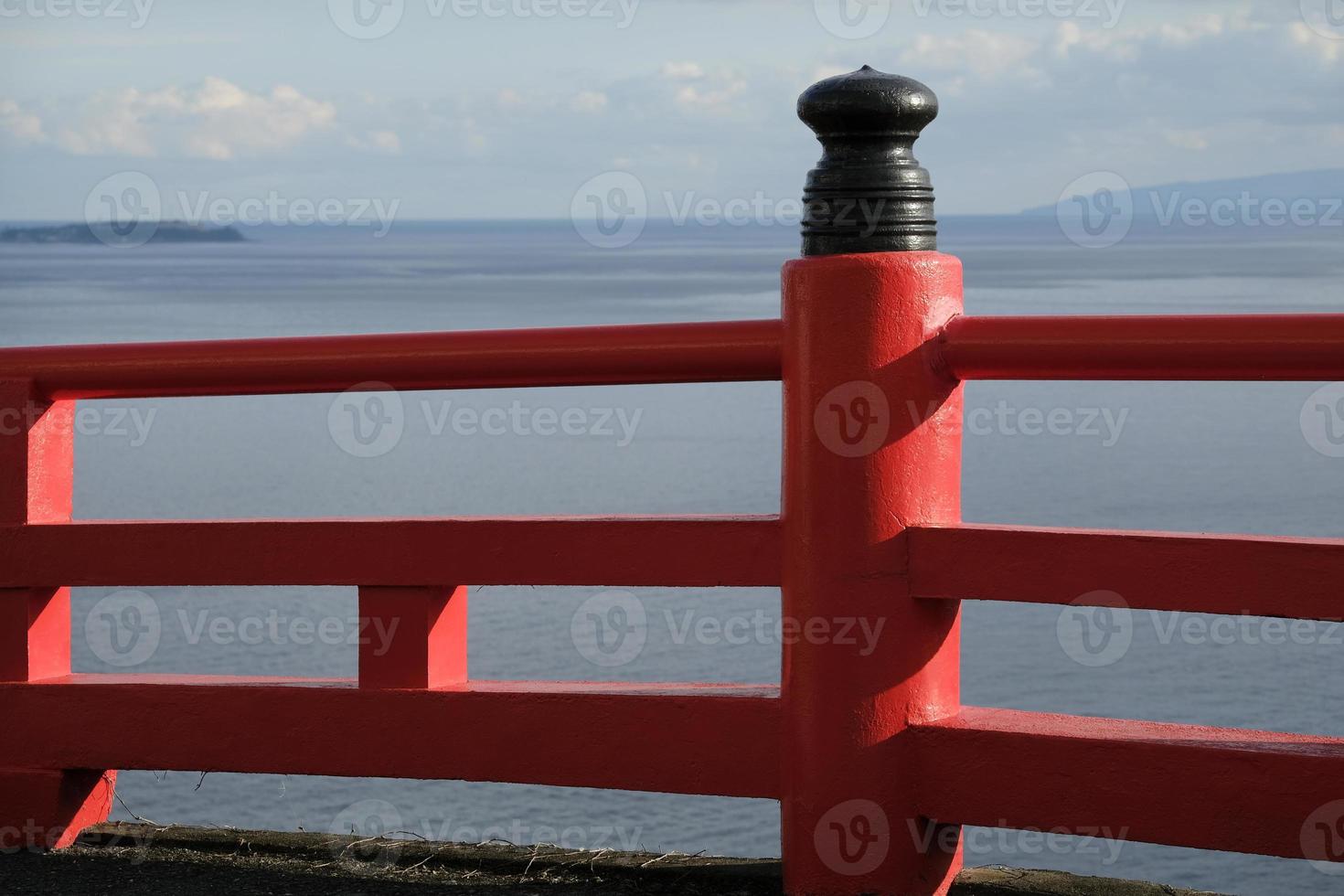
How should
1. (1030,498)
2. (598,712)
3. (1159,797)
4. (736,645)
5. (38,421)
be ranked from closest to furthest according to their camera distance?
1. (1159,797)
2. (598,712)
3. (38,421)
4. (736,645)
5. (1030,498)

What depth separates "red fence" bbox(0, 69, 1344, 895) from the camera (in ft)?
9.73

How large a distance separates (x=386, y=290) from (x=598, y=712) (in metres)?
58.1

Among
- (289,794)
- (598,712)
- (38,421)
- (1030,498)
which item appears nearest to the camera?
(598,712)

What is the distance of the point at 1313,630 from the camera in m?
9.72

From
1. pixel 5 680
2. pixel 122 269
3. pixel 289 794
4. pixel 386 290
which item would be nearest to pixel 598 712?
pixel 5 680

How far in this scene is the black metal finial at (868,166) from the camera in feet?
10.2

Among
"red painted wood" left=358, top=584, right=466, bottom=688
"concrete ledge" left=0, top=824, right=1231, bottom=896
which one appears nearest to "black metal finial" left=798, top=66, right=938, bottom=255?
"red painted wood" left=358, top=584, right=466, bottom=688

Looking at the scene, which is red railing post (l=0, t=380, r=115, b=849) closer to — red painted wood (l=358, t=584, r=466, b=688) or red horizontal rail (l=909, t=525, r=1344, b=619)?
red painted wood (l=358, t=584, r=466, b=688)

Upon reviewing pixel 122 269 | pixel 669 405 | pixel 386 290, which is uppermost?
pixel 122 269

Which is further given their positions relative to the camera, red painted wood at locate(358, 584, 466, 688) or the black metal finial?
red painted wood at locate(358, 584, 466, 688)

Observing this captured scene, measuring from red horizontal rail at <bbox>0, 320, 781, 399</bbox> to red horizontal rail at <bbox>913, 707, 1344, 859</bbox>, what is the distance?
31.4 inches

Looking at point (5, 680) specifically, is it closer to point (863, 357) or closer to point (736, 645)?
point (863, 357)

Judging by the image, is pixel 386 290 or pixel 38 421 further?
pixel 386 290

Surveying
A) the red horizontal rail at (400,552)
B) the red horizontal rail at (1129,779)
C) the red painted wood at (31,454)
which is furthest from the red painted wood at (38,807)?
the red horizontal rail at (1129,779)
